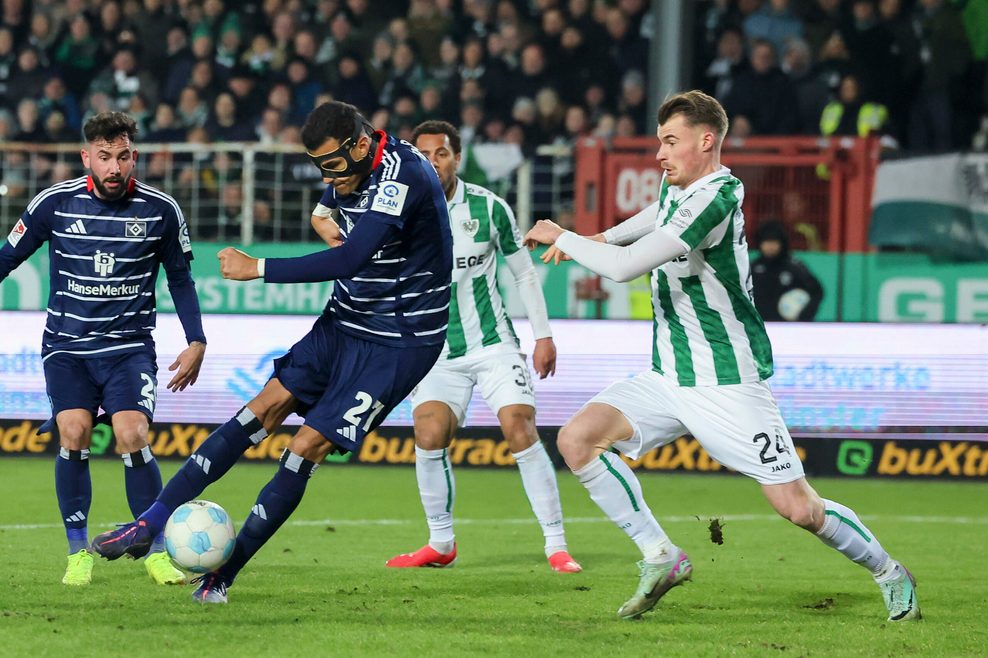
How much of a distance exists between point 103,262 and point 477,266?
2.10 m

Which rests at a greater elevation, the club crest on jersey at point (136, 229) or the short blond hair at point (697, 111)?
the short blond hair at point (697, 111)

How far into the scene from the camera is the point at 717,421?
19.1 ft

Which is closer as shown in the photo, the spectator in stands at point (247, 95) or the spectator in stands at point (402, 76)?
the spectator in stands at point (402, 76)

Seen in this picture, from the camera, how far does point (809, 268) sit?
42.9 feet

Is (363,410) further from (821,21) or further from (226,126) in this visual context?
(821,21)

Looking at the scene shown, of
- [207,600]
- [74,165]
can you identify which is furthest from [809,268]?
[207,600]

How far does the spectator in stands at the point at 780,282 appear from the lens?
42.0ft

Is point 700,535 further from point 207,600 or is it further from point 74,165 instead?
point 74,165

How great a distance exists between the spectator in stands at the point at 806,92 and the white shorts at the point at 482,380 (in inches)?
314

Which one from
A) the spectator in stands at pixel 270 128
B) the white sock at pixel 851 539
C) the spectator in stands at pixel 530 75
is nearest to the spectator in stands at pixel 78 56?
the spectator in stands at pixel 270 128

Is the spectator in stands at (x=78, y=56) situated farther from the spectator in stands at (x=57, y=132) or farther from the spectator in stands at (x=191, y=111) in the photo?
the spectator in stands at (x=191, y=111)

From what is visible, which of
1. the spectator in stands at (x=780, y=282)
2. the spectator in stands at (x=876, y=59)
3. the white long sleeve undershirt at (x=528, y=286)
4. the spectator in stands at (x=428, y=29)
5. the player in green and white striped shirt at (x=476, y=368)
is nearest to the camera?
the player in green and white striped shirt at (x=476, y=368)

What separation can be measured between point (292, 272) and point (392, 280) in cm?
53

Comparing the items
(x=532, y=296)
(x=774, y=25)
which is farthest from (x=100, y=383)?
(x=774, y=25)
